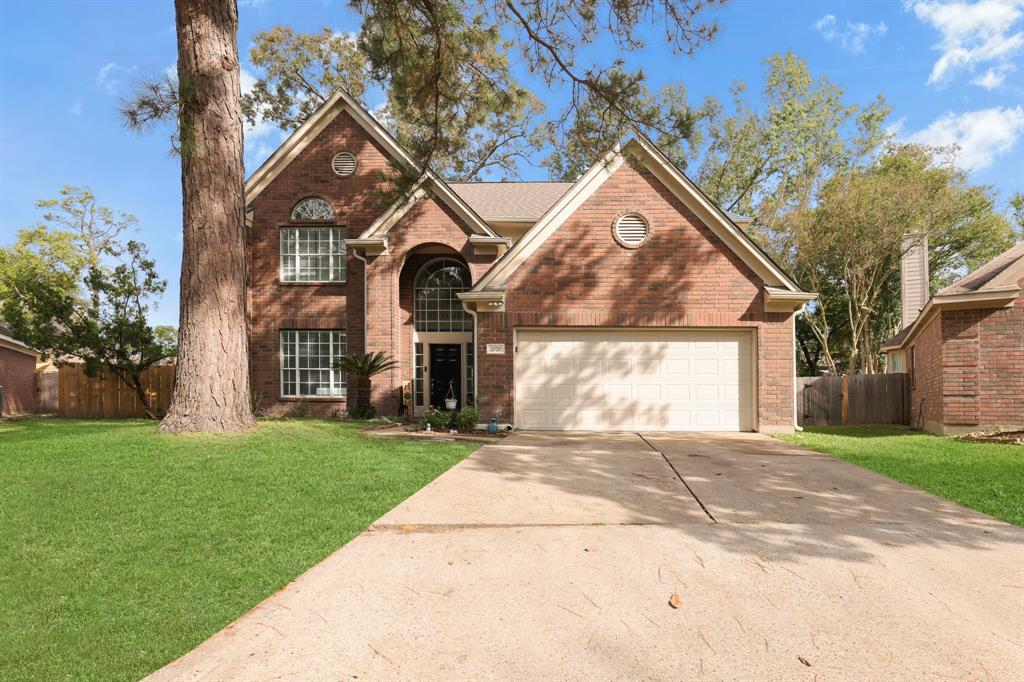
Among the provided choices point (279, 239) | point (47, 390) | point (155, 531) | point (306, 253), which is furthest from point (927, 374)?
point (47, 390)

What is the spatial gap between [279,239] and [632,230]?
32.3 feet

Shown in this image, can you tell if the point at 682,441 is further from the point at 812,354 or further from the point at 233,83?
the point at 812,354

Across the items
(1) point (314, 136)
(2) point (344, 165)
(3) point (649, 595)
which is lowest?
(3) point (649, 595)

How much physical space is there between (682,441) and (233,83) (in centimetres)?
1040

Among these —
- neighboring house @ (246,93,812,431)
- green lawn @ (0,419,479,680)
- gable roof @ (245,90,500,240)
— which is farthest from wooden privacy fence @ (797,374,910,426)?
green lawn @ (0,419,479,680)

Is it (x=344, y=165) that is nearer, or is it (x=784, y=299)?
(x=784, y=299)

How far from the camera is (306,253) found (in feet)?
53.5

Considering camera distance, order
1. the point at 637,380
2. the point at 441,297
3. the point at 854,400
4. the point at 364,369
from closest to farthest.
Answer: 1. the point at 637,380
2. the point at 364,369
3. the point at 441,297
4. the point at 854,400

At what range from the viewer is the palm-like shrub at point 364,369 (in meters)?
13.8

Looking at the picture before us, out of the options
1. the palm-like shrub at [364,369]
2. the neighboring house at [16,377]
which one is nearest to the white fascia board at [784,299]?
the palm-like shrub at [364,369]

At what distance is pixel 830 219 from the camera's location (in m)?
22.9

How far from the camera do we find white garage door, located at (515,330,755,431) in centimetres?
1252

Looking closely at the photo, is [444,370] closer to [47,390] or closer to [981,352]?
[981,352]

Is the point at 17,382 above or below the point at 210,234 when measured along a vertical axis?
below
